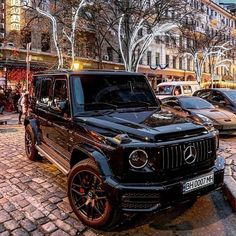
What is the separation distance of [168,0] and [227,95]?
13.0 m

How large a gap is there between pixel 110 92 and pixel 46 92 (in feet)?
5.22

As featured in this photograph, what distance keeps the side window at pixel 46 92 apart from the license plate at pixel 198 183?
10.0 ft

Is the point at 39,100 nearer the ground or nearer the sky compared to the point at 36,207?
nearer the sky

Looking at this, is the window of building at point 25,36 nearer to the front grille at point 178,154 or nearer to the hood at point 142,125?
the hood at point 142,125

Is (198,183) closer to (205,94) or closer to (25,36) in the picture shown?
(205,94)

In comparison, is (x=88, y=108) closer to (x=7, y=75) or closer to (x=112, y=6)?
(x=7, y=75)

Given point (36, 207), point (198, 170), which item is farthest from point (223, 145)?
point (36, 207)

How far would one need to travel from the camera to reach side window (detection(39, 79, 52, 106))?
6.15 m

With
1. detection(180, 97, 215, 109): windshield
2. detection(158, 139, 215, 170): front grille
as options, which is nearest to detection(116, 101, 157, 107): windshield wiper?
detection(158, 139, 215, 170): front grille

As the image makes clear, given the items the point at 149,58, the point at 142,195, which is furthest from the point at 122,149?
the point at 149,58

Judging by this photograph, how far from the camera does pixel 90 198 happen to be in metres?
4.31

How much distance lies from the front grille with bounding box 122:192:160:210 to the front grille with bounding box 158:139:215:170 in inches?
14.2

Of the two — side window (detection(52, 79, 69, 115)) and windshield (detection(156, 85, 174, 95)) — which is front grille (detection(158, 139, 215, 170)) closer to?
side window (detection(52, 79, 69, 115))

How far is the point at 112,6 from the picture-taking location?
27734 millimetres
